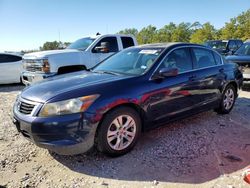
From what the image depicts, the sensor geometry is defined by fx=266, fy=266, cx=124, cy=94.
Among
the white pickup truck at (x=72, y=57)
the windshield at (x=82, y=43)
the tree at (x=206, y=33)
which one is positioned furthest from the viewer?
the tree at (x=206, y=33)

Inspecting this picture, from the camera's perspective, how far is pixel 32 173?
3.43 metres

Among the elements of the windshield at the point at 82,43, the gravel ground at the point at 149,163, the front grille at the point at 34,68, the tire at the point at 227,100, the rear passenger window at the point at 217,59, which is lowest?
the gravel ground at the point at 149,163

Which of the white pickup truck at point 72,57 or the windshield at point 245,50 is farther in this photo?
the windshield at point 245,50

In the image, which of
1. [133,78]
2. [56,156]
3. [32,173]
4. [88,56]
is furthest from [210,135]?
[88,56]

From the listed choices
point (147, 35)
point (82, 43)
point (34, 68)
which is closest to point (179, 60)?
point (34, 68)

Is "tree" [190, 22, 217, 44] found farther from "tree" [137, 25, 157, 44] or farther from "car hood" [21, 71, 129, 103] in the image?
"car hood" [21, 71, 129, 103]

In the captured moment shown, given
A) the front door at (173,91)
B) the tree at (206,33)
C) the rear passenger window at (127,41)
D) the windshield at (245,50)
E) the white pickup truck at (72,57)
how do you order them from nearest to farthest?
the front door at (173,91), the white pickup truck at (72,57), the rear passenger window at (127,41), the windshield at (245,50), the tree at (206,33)

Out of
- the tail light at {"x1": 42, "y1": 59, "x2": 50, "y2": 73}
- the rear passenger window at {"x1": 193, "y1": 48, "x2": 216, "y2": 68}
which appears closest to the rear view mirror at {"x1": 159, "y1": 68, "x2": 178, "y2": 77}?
the rear passenger window at {"x1": 193, "y1": 48, "x2": 216, "y2": 68}

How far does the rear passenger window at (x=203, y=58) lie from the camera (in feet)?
16.6

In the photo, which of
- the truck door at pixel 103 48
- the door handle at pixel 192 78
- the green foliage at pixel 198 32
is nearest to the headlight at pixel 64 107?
the door handle at pixel 192 78

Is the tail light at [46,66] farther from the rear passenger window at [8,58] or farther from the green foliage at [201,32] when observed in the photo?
the green foliage at [201,32]

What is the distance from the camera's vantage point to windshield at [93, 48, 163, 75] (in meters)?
4.30

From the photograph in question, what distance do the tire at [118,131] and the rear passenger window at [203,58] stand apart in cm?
194

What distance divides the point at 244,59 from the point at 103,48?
15.7ft
